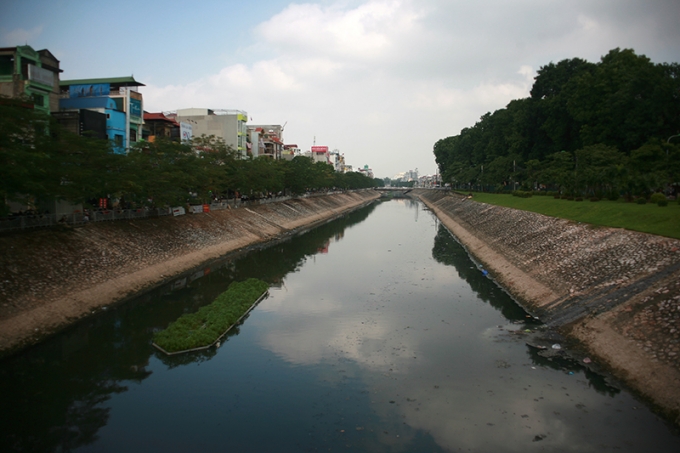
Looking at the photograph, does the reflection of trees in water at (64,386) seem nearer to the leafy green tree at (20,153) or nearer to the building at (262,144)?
the leafy green tree at (20,153)

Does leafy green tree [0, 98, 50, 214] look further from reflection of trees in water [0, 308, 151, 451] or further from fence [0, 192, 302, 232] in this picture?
reflection of trees in water [0, 308, 151, 451]

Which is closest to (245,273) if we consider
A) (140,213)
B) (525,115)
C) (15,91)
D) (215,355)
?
(140,213)

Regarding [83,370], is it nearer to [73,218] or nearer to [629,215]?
[73,218]

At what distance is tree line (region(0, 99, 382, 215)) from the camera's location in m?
20.6

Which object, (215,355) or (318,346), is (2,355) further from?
(318,346)

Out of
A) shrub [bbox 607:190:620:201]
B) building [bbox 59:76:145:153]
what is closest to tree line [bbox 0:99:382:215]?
building [bbox 59:76:145:153]

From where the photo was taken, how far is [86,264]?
25.2 meters

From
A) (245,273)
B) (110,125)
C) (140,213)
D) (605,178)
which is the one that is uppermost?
(110,125)

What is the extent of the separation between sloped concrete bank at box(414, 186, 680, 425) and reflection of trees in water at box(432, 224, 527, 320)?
2.37 feet

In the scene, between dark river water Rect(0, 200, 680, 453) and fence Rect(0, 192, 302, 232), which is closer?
dark river water Rect(0, 200, 680, 453)

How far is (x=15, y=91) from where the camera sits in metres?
37.7

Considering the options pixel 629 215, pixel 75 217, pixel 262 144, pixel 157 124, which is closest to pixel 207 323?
pixel 75 217

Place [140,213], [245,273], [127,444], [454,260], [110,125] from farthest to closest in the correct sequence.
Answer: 1. [110,125]
2. [454,260]
3. [140,213]
4. [245,273]
5. [127,444]

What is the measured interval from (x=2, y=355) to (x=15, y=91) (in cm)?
3009
